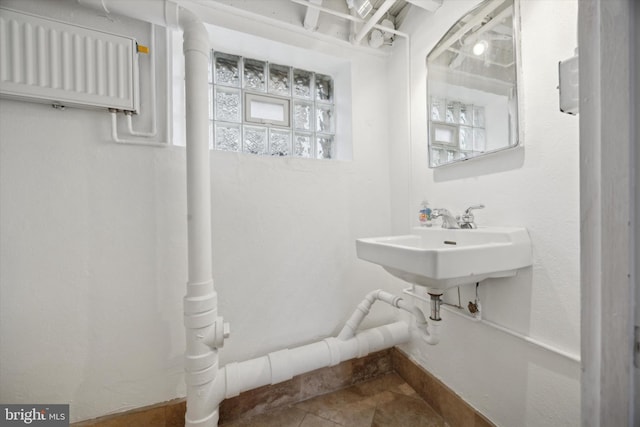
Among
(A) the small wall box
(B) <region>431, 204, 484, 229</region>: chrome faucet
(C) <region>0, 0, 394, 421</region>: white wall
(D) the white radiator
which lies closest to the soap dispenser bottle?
(B) <region>431, 204, 484, 229</region>: chrome faucet

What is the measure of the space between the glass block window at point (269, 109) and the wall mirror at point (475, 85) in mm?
648

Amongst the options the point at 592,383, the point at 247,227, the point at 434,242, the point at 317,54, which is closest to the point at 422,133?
the point at 434,242

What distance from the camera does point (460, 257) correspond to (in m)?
0.76

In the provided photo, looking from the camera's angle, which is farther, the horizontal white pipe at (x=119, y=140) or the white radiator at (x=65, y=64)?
the horizontal white pipe at (x=119, y=140)

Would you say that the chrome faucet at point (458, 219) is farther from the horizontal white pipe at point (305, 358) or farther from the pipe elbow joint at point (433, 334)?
the horizontal white pipe at point (305, 358)

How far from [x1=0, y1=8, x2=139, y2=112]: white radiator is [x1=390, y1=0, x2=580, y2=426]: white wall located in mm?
1464

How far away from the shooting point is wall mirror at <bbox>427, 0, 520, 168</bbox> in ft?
3.10

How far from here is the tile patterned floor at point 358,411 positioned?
1167mm

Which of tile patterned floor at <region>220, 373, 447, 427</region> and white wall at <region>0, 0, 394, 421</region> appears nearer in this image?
white wall at <region>0, 0, 394, 421</region>

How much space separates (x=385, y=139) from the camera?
5.16 ft

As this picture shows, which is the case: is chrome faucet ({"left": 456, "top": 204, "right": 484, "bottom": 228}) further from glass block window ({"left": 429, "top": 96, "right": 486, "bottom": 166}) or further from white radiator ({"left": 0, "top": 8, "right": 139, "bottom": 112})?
white radiator ({"left": 0, "top": 8, "right": 139, "bottom": 112})
